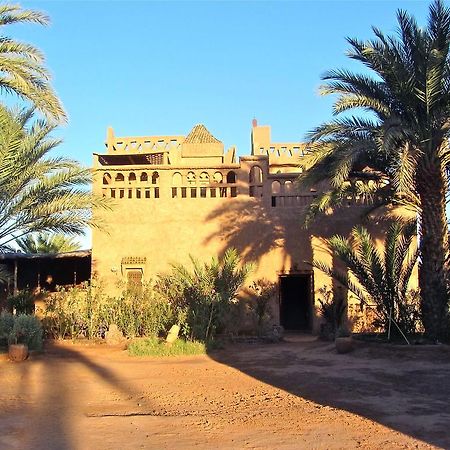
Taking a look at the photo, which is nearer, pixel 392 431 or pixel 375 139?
pixel 392 431

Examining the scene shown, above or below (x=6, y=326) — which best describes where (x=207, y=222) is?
above

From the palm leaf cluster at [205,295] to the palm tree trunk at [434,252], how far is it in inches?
185

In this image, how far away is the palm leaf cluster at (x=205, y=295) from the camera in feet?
47.0

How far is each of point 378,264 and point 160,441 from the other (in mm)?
8705

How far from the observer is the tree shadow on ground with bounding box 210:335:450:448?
22.4ft

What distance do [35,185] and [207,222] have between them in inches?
229

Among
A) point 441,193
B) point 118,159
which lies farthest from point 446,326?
point 118,159

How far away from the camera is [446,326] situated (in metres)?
12.4

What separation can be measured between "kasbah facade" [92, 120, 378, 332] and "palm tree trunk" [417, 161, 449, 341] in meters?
4.02

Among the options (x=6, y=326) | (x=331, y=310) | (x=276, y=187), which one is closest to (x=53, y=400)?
(x=6, y=326)

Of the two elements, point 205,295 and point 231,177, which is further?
point 231,177

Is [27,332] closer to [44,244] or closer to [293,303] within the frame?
[293,303]

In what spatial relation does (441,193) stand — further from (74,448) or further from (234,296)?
(74,448)

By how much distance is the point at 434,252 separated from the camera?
12.5 m
